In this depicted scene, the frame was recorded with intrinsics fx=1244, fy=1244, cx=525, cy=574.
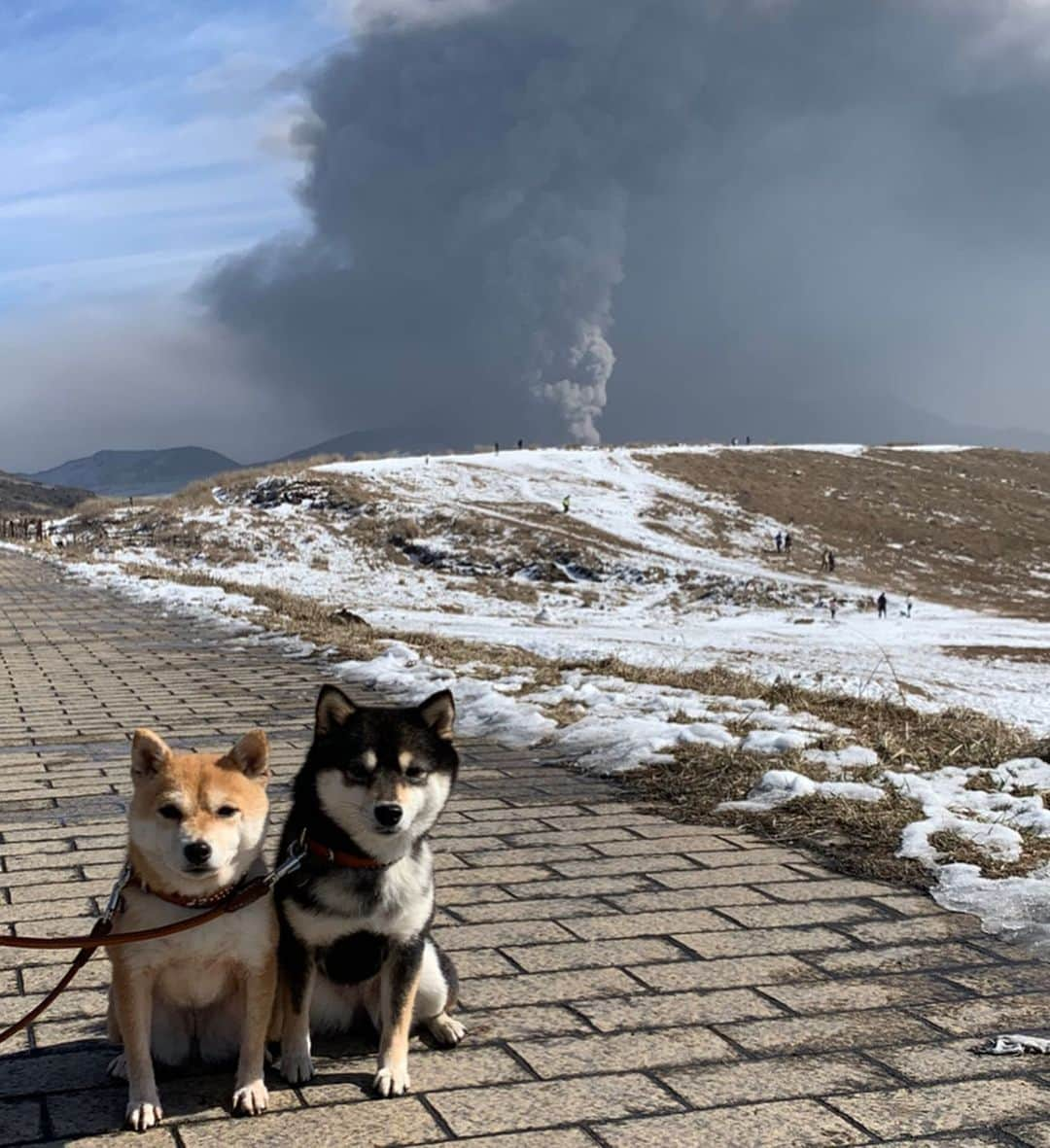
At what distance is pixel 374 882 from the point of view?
3.21 meters

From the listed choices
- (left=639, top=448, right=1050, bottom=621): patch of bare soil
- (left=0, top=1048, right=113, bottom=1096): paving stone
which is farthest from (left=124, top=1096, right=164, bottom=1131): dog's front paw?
(left=639, top=448, right=1050, bottom=621): patch of bare soil

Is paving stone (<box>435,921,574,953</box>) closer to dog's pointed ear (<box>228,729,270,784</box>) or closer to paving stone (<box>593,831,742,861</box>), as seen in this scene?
paving stone (<box>593,831,742,861</box>)

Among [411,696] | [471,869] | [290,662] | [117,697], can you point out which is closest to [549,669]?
[411,696]

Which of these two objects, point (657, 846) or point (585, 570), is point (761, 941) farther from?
point (585, 570)

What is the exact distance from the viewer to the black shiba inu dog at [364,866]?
10.5 ft

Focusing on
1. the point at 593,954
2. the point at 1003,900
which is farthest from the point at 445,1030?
the point at 1003,900

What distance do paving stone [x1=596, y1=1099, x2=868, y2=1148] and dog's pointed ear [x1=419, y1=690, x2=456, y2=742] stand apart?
3.56ft

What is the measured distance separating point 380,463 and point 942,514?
2987 centimetres

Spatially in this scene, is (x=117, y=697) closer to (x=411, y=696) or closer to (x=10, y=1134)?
(x=411, y=696)

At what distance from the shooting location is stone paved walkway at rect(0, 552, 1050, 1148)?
3164mm

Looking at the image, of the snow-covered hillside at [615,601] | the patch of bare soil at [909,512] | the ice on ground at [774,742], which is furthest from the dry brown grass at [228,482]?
the ice on ground at [774,742]

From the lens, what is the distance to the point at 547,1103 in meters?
3.27

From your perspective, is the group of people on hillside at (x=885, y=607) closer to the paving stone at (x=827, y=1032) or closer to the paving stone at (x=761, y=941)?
the paving stone at (x=761, y=941)

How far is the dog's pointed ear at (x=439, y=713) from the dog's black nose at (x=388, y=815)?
316 millimetres
